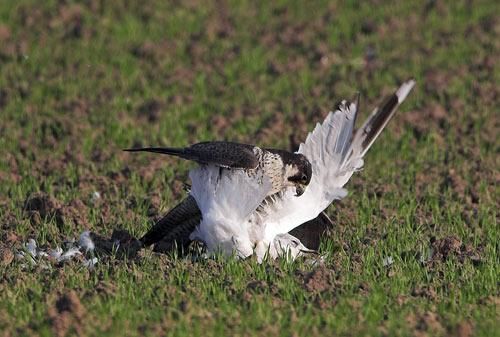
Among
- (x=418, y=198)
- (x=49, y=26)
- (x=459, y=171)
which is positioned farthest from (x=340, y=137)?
(x=49, y=26)

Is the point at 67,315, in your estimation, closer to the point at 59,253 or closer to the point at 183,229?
the point at 59,253

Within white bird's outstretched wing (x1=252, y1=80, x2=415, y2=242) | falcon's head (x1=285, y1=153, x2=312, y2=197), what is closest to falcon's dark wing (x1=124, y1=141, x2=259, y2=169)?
falcon's head (x1=285, y1=153, x2=312, y2=197)

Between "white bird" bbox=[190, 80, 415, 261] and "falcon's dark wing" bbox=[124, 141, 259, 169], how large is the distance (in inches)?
2.9

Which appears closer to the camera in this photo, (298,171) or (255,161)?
(255,161)

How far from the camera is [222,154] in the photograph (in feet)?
22.1

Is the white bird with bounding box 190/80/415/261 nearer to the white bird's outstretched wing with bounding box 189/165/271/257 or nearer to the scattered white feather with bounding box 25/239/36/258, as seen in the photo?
the white bird's outstretched wing with bounding box 189/165/271/257

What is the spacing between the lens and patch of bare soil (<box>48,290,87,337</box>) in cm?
555

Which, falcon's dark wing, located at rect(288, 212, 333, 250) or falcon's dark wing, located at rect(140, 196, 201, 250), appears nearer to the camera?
falcon's dark wing, located at rect(140, 196, 201, 250)

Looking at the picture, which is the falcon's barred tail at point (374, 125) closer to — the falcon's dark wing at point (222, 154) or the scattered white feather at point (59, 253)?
the falcon's dark wing at point (222, 154)

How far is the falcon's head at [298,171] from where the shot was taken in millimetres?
6918

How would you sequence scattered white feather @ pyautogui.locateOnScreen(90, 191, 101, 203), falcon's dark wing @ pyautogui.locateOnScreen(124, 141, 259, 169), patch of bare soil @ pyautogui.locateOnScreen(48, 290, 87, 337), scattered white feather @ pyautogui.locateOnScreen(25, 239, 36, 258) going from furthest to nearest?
scattered white feather @ pyautogui.locateOnScreen(90, 191, 101, 203), scattered white feather @ pyautogui.locateOnScreen(25, 239, 36, 258), falcon's dark wing @ pyautogui.locateOnScreen(124, 141, 259, 169), patch of bare soil @ pyautogui.locateOnScreen(48, 290, 87, 337)

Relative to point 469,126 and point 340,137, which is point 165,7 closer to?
point 469,126

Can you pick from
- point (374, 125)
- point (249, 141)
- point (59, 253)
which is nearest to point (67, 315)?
point (59, 253)

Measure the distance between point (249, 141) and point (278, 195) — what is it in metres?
2.45
